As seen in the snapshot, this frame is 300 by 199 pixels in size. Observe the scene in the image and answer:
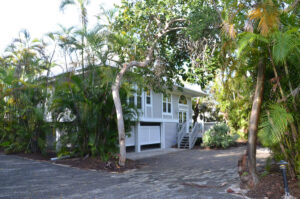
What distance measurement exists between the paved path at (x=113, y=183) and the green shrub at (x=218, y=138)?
304 inches

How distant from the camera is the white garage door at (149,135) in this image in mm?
16805

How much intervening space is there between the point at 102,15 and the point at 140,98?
7.56 m

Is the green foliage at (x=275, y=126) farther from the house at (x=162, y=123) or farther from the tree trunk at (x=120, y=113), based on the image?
the house at (x=162, y=123)

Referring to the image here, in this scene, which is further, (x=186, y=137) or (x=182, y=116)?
(x=182, y=116)

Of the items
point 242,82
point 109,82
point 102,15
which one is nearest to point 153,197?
point 242,82

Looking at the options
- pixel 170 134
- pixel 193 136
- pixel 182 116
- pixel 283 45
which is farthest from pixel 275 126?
pixel 182 116

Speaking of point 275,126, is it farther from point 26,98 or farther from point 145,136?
point 145,136

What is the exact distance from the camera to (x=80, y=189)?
21.1ft

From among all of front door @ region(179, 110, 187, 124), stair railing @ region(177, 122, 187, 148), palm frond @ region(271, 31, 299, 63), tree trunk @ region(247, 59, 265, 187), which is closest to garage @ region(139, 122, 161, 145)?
stair railing @ region(177, 122, 187, 148)

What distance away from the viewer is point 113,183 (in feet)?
23.6

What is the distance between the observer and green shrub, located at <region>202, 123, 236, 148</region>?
17.2 metres

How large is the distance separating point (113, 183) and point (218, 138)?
1156 centimetres

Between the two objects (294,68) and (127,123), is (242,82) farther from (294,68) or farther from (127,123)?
(127,123)

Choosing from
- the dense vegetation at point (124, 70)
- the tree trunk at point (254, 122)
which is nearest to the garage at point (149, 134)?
the dense vegetation at point (124, 70)
